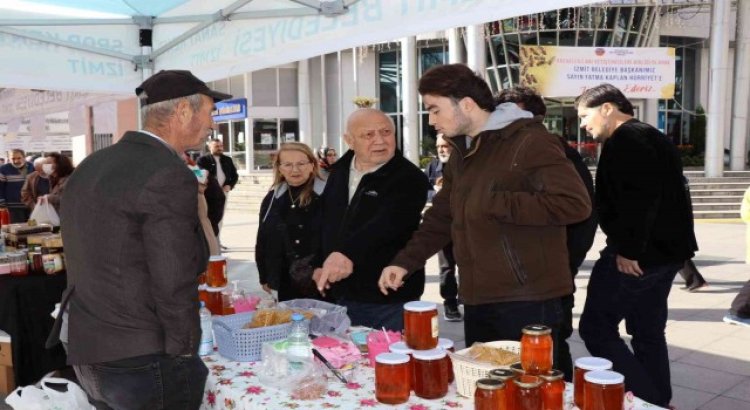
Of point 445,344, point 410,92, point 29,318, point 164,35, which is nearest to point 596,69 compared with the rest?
point 410,92

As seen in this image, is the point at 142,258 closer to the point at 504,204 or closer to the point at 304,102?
the point at 504,204

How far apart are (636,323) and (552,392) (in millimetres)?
1924

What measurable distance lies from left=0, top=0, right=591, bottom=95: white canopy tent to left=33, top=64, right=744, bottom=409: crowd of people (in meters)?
0.58

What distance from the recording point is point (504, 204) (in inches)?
87.7

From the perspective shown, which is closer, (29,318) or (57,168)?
(29,318)

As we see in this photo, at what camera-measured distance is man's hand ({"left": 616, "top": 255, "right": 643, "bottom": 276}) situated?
325 centimetres

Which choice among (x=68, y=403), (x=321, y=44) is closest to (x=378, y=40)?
(x=321, y=44)

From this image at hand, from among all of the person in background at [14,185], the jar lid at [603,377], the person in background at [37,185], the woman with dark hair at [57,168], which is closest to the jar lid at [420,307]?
the jar lid at [603,377]

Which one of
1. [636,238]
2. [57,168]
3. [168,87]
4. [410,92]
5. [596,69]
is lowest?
[636,238]

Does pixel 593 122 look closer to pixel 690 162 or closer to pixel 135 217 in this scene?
pixel 135 217

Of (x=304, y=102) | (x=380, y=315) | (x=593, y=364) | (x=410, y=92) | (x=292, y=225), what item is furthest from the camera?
(x=304, y=102)

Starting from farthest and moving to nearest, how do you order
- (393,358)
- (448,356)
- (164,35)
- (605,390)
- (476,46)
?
(476,46) < (164,35) < (448,356) < (393,358) < (605,390)

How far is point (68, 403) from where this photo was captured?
2.51 m

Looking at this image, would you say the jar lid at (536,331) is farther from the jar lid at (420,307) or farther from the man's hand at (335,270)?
the man's hand at (335,270)
